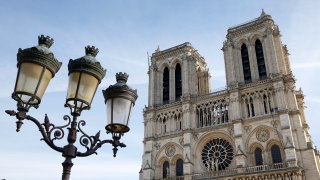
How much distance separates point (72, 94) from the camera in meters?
4.80

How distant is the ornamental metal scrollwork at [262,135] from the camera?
29.8 m

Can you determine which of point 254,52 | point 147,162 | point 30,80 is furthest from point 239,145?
point 30,80

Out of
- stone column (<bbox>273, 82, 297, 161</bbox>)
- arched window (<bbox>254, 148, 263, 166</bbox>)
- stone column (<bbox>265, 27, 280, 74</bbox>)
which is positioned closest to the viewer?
stone column (<bbox>273, 82, 297, 161</bbox>)

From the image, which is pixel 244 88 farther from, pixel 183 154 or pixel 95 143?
pixel 95 143

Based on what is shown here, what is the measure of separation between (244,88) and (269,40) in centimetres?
551

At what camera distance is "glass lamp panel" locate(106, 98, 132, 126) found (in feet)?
16.9

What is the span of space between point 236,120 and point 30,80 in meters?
28.2

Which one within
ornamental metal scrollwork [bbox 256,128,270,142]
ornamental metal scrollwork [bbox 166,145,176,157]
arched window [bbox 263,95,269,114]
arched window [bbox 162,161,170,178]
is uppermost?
arched window [bbox 263,95,269,114]

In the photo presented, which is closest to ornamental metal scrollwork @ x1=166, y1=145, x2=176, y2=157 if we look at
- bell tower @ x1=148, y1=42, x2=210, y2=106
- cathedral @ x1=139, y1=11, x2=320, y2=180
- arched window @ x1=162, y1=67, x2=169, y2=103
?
cathedral @ x1=139, y1=11, x2=320, y2=180

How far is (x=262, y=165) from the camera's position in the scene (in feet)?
93.0

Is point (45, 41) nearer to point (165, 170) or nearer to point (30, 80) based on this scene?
point (30, 80)

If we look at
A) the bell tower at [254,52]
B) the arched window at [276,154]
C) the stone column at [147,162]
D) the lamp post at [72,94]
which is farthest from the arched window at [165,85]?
the lamp post at [72,94]

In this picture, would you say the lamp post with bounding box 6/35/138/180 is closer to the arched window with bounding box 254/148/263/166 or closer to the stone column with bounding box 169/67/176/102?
the arched window with bounding box 254/148/263/166

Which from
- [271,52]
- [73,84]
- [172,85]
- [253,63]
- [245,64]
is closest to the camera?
[73,84]
